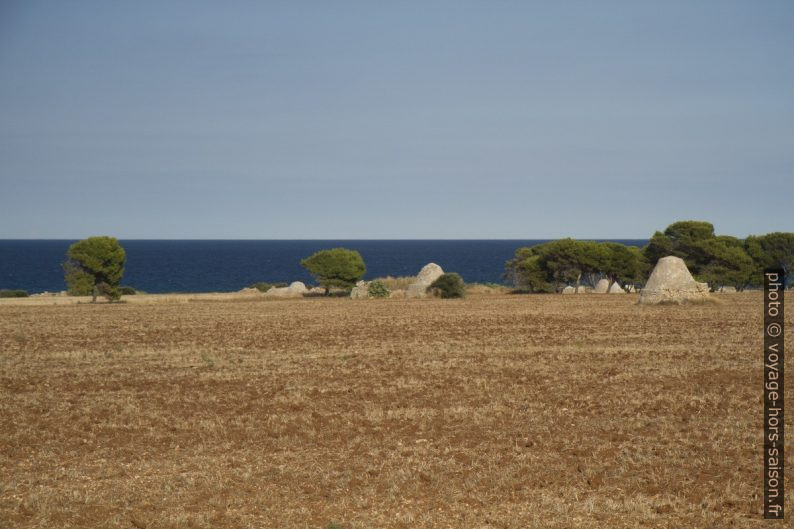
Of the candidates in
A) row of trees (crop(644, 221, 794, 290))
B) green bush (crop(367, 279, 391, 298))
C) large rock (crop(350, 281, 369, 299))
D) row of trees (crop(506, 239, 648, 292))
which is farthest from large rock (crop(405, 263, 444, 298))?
row of trees (crop(644, 221, 794, 290))

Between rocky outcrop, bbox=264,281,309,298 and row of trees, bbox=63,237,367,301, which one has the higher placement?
row of trees, bbox=63,237,367,301

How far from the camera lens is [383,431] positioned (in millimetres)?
15078

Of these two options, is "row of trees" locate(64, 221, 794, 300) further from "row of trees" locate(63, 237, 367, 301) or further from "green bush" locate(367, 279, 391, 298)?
"row of trees" locate(63, 237, 367, 301)

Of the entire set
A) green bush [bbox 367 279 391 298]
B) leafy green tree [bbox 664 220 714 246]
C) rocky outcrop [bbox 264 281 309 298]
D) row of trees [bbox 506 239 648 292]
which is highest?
leafy green tree [bbox 664 220 714 246]

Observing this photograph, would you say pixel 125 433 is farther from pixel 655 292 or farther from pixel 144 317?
pixel 655 292

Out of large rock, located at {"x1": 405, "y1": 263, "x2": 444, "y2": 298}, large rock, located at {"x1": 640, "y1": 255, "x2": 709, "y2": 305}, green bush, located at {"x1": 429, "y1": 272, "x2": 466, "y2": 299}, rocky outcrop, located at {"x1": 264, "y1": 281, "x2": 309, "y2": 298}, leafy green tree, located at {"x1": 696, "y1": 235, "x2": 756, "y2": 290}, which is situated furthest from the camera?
rocky outcrop, located at {"x1": 264, "y1": 281, "x2": 309, "y2": 298}

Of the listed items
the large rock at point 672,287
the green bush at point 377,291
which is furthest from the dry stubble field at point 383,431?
the green bush at point 377,291

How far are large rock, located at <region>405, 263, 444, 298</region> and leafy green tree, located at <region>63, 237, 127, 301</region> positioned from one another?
21.2 meters

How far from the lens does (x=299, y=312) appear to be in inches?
1718

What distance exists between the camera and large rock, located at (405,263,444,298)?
58438mm

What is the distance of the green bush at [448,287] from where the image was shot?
56.7 meters

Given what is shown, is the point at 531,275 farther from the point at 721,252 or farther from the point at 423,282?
the point at 721,252

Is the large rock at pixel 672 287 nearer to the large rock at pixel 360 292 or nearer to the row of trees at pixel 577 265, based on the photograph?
the row of trees at pixel 577 265

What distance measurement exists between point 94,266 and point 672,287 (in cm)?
3829
